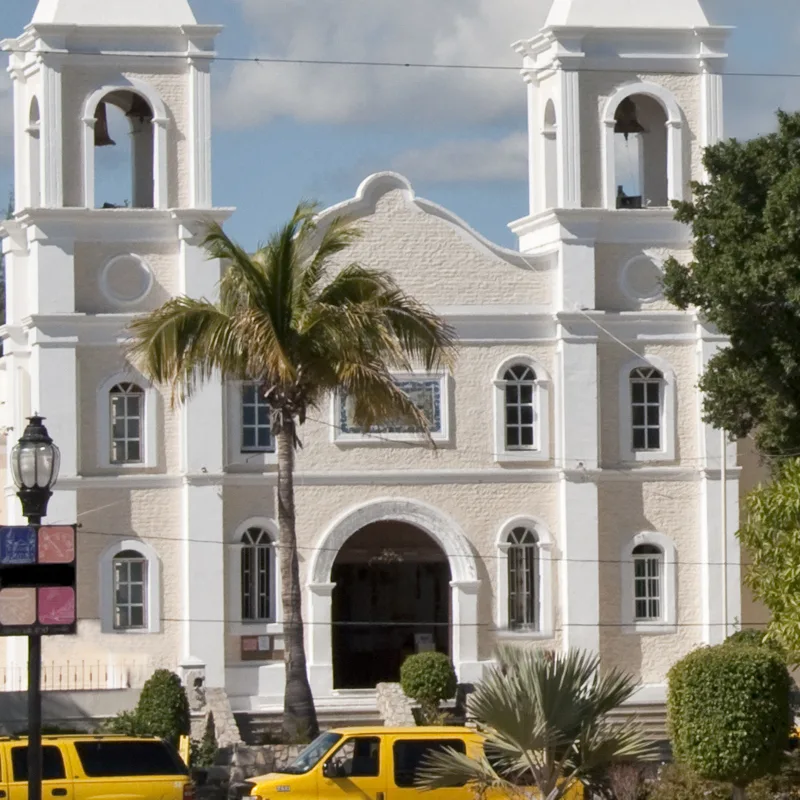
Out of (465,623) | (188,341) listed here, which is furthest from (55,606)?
(465,623)

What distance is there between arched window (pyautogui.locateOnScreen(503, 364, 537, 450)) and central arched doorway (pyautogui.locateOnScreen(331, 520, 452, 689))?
228 cm

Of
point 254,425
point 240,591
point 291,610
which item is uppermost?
point 254,425

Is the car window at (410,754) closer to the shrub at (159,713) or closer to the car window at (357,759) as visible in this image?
the car window at (357,759)

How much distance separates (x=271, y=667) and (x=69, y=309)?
673 centimetres

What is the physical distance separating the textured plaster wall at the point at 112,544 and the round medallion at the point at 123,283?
10.4 feet

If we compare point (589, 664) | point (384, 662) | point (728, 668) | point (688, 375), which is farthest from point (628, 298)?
point (589, 664)

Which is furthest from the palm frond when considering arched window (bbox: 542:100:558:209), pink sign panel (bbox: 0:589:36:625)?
pink sign panel (bbox: 0:589:36:625)

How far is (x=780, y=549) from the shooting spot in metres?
26.9

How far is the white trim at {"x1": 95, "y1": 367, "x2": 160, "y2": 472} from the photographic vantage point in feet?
126

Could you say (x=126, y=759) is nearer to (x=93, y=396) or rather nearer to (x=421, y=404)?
(x=93, y=396)

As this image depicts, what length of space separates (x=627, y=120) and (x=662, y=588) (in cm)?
823

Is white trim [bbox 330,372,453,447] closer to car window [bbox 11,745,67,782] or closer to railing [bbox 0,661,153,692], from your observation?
railing [bbox 0,661,153,692]

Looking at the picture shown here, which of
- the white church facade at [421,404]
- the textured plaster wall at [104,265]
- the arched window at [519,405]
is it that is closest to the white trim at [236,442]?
the white church facade at [421,404]

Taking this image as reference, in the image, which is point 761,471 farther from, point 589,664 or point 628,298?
point 589,664
